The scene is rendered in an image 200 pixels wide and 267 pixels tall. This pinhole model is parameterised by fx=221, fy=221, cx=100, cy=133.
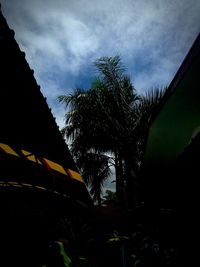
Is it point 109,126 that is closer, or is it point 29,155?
point 29,155

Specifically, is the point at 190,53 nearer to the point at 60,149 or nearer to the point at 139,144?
the point at 60,149

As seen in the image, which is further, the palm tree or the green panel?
the palm tree

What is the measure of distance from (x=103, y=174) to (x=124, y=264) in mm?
9724

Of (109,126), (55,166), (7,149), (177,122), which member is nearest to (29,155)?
(7,149)

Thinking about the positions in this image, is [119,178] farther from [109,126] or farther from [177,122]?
[177,122]

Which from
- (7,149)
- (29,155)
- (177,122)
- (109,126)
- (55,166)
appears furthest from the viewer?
(109,126)

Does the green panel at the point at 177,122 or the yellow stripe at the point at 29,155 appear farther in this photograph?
the yellow stripe at the point at 29,155

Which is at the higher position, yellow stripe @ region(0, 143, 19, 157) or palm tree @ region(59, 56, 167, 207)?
palm tree @ region(59, 56, 167, 207)

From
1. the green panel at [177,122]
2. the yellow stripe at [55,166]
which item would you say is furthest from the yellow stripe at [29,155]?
the green panel at [177,122]

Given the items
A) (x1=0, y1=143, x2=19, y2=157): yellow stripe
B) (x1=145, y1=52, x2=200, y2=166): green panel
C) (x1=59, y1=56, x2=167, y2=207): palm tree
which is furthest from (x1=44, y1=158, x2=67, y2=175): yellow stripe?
(x1=59, y1=56, x2=167, y2=207): palm tree

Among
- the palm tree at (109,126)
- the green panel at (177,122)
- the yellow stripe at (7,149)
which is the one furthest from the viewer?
the palm tree at (109,126)

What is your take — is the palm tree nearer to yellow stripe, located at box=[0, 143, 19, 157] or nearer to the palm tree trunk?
the palm tree trunk

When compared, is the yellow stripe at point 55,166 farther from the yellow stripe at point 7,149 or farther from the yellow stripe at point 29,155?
the yellow stripe at point 7,149

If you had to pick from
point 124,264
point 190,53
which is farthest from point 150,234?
point 190,53
